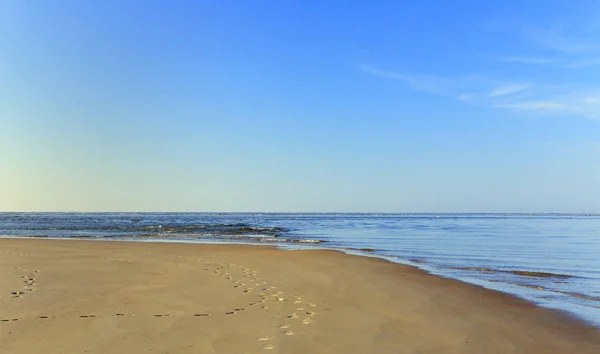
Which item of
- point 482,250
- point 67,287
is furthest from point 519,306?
point 482,250

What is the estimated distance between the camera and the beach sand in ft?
19.5

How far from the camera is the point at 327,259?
17031mm

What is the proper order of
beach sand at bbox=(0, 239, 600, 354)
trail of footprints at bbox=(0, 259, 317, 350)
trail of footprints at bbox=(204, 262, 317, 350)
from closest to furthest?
beach sand at bbox=(0, 239, 600, 354) < trail of footprints at bbox=(204, 262, 317, 350) < trail of footprints at bbox=(0, 259, 317, 350)

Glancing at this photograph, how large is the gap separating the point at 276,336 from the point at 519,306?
551 cm

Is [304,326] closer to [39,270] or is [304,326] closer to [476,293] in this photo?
[476,293]

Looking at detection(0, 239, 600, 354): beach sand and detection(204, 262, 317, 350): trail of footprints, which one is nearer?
detection(0, 239, 600, 354): beach sand

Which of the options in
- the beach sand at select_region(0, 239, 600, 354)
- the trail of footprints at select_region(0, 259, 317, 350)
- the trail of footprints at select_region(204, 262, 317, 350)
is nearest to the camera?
the beach sand at select_region(0, 239, 600, 354)

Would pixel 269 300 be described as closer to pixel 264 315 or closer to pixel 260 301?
pixel 260 301

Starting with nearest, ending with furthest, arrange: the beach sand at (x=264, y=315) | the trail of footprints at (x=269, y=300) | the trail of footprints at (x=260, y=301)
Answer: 1. the beach sand at (x=264, y=315)
2. the trail of footprints at (x=269, y=300)
3. the trail of footprints at (x=260, y=301)

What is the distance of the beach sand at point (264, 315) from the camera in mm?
5938

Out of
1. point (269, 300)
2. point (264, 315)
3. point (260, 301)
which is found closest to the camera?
point (264, 315)

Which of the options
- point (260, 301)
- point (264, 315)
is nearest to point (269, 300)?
point (260, 301)

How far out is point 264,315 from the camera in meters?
7.37

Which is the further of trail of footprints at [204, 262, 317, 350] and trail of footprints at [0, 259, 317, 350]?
trail of footprints at [0, 259, 317, 350]
